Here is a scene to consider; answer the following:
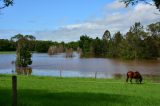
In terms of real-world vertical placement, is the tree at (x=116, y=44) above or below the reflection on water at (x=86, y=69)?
above

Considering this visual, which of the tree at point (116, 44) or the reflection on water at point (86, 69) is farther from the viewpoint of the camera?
the tree at point (116, 44)

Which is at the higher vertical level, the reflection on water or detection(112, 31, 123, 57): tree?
detection(112, 31, 123, 57): tree

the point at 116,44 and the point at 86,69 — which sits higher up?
the point at 116,44

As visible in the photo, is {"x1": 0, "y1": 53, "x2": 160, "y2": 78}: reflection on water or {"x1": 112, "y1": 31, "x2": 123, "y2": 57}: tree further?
{"x1": 112, "y1": 31, "x2": 123, "y2": 57}: tree

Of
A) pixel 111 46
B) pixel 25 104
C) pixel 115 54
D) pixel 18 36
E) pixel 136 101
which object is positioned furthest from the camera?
pixel 111 46

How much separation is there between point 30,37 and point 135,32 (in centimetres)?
3939

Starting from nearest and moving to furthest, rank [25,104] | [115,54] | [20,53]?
[25,104] < [20,53] < [115,54]

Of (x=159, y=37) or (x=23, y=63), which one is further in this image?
(x=159, y=37)

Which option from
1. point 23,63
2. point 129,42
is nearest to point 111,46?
point 129,42

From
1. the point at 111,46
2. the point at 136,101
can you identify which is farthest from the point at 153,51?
the point at 136,101

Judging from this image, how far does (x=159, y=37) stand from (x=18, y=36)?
54916mm

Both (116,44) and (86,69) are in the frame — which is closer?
(86,69)

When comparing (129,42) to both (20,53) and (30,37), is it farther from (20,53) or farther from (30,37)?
(20,53)

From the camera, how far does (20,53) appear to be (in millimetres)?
81562
